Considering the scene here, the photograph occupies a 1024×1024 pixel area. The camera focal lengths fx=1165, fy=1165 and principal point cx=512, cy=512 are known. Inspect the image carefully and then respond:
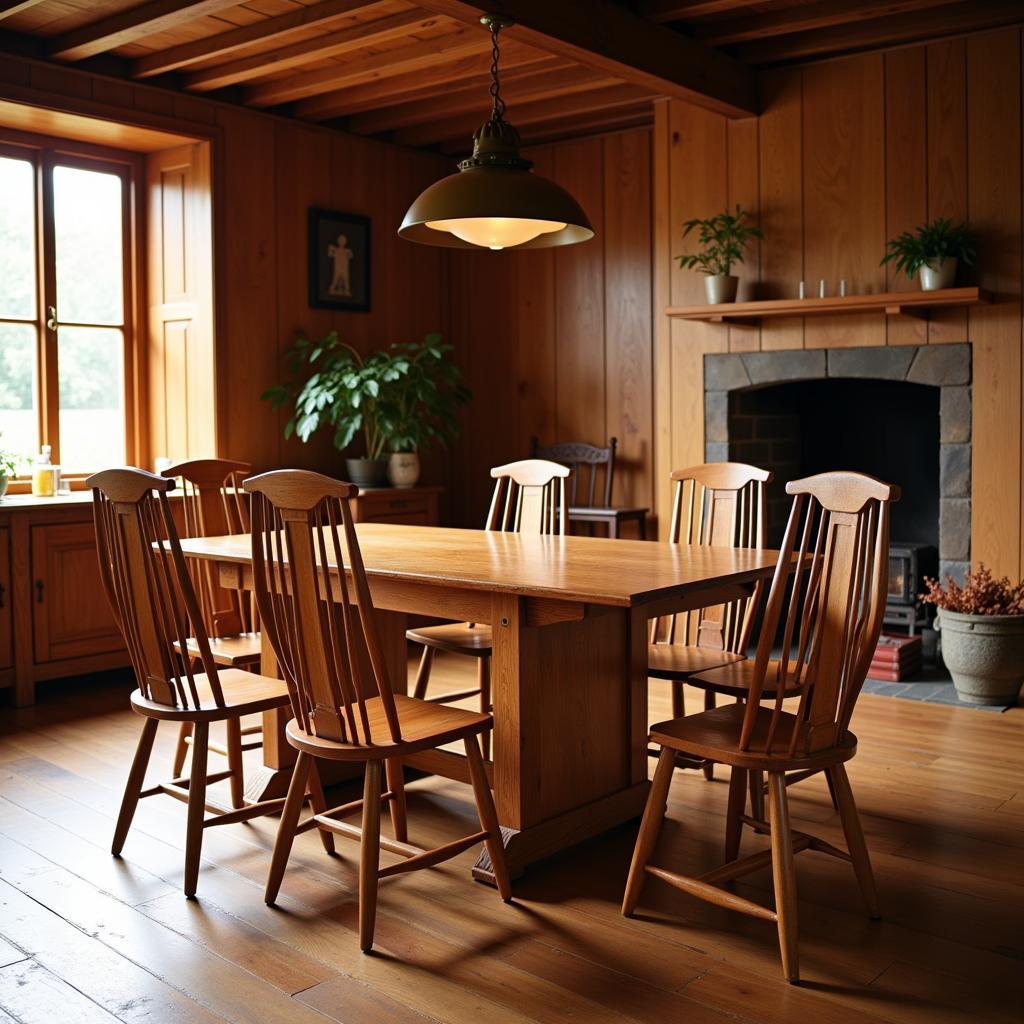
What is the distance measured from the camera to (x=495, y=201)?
295 cm

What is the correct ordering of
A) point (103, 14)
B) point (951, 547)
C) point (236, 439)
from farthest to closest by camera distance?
point (236, 439)
point (951, 547)
point (103, 14)

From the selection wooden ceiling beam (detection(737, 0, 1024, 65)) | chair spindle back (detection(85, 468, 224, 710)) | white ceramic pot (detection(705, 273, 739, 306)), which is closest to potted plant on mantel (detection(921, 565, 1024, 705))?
white ceramic pot (detection(705, 273, 739, 306))

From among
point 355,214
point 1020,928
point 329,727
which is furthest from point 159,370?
point 1020,928

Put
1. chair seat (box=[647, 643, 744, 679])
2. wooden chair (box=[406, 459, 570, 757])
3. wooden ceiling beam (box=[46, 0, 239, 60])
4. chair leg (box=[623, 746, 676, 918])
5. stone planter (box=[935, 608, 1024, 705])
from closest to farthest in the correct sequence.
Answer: chair leg (box=[623, 746, 676, 918]) < chair seat (box=[647, 643, 744, 679]) < wooden chair (box=[406, 459, 570, 757]) < wooden ceiling beam (box=[46, 0, 239, 60]) < stone planter (box=[935, 608, 1024, 705])

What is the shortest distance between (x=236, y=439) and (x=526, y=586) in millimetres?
3161

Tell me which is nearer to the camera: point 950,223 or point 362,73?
point 950,223

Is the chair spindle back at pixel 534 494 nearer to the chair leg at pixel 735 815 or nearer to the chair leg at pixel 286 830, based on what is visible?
the chair leg at pixel 735 815

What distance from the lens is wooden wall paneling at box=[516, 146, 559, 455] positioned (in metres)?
6.20

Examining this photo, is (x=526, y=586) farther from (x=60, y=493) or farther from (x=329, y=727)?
(x=60, y=493)

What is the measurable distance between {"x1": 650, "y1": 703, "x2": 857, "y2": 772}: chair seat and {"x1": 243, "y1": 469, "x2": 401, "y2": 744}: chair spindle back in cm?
61

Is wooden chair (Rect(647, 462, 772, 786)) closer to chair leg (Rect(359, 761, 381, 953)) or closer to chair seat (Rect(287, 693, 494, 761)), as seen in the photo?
chair seat (Rect(287, 693, 494, 761))

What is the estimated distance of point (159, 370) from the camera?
548 cm

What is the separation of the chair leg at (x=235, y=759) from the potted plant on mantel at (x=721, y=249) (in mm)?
2910

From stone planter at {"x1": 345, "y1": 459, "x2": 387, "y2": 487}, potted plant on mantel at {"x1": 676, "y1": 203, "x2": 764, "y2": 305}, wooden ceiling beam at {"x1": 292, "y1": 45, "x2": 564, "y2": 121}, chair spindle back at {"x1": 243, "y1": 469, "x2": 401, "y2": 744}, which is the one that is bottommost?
chair spindle back at {"x1": 243, "y1": 469, "x2": 401, "y2": 744}
